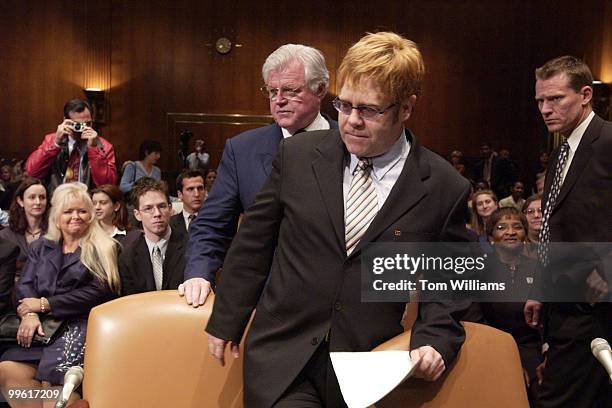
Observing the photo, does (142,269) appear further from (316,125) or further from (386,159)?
(386,159)

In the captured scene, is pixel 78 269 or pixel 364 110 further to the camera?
pixel 78 269

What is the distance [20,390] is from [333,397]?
2020 mm

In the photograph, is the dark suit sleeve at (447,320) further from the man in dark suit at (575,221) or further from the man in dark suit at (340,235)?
the man in dark suit at (575,221)

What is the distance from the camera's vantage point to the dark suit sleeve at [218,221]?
2291mm

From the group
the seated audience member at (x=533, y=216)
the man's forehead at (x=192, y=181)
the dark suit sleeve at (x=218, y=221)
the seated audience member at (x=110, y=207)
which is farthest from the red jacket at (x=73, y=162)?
the dark suit sleeve at (x=218, y=221)

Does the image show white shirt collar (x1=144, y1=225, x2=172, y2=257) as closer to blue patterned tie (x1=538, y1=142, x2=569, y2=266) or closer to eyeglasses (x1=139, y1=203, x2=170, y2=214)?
eyeglasses (x1=139, y1=203, x2=170, y2=214)

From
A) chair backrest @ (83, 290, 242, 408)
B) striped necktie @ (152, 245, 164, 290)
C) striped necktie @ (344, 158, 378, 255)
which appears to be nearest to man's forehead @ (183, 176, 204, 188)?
striped necktie @ (152, 245, 164, 290)

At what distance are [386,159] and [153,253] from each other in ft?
7.22

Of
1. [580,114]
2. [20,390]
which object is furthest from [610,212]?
[20,390]

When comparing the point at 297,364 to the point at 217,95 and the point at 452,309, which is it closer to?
the point at 452,309

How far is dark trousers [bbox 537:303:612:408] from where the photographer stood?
2693 millimetres

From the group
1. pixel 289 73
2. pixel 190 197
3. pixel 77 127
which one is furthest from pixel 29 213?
pixel 289 73

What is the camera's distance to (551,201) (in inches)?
110

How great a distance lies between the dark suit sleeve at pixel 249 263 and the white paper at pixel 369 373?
0.25 m
